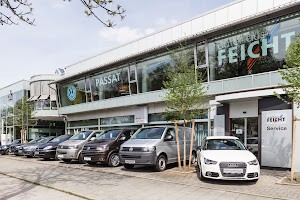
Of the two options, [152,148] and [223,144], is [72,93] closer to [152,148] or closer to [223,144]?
[152,148]

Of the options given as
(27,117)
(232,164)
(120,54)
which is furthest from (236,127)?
(27,117)

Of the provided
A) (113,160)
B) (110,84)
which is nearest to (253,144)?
(113,160)

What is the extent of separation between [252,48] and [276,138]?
5183 millimetres

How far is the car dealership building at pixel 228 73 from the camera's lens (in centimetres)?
1085

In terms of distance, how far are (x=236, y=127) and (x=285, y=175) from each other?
3755 millimetres

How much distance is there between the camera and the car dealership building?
1085 cm

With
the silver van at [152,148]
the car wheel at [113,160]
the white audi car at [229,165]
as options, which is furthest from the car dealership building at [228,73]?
the car wheel at [113,160]

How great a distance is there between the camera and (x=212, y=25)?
15773mm

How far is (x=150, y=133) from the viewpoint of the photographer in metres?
11.2

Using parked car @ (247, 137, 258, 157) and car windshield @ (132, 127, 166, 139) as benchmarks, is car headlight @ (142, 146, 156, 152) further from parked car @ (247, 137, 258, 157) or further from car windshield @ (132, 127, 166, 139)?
parked car @ (247, 137, 258, 157)

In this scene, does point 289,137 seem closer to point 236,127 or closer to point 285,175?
point 285,175

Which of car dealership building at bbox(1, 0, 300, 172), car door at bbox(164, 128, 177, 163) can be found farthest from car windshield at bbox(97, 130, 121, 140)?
car dealership building at bbox(1, 0, 300, 172)

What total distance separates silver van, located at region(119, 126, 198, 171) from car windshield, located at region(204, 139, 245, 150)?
184 centimetres

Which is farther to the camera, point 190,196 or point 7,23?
point 190,196
